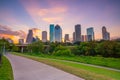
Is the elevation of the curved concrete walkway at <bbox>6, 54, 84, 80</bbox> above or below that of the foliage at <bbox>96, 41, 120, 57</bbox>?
Answer: below

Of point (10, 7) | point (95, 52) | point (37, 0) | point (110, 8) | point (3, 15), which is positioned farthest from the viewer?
point (95, 52)

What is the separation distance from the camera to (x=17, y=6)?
26.9 meters

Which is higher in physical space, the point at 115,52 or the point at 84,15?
the point at 84,15

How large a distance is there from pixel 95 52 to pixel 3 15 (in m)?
29.4

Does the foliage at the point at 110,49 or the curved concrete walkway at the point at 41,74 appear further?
the foliage at the point at 110,49

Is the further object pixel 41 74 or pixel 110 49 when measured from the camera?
pixel 110 49

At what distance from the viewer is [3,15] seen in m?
31.4

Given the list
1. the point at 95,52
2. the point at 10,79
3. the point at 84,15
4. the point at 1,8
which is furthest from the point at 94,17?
the point at 10,79

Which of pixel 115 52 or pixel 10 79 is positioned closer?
Result: pixel 10 79

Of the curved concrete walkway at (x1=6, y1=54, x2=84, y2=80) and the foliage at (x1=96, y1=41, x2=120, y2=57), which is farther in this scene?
the foliage at (x1=96, y1=41, x2=120, y2=57)

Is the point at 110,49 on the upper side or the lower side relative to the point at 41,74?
upper

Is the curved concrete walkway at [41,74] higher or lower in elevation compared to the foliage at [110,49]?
lower

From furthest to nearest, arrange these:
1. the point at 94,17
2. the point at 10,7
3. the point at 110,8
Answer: the point at 94,17 < the point at 110,8 < the point at 10,7

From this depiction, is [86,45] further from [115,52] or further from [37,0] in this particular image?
[37,0]
